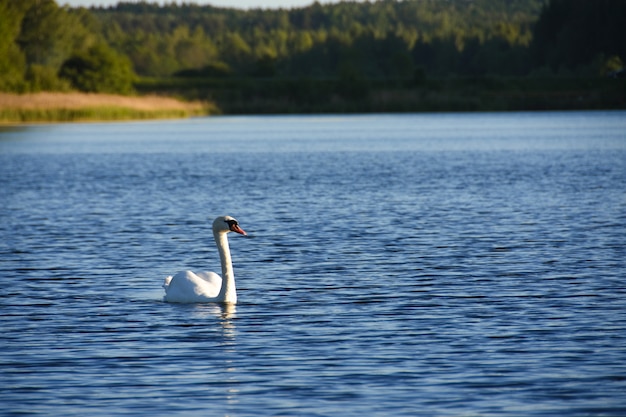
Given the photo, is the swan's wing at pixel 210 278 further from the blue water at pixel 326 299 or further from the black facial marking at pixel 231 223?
the black facial marking at pixel 231 223

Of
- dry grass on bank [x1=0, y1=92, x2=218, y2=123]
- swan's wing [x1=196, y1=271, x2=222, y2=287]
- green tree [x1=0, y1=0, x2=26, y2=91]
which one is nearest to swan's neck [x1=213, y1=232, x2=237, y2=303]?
swan's wing [x1=196, y1=271, x2=222, y2=287]

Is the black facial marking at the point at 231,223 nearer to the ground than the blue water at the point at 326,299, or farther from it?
farther from it

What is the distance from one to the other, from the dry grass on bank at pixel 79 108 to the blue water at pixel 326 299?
3741 centimetres

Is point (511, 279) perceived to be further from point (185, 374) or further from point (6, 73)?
point (6, 73)

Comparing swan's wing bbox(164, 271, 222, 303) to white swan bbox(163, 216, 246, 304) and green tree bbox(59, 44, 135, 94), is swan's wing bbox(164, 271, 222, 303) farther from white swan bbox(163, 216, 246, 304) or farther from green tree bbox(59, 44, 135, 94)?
green tree bbox(59, 44, 135, 94)

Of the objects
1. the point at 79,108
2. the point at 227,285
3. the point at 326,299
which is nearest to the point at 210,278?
the point at 227,285

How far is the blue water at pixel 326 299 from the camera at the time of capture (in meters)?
9.41

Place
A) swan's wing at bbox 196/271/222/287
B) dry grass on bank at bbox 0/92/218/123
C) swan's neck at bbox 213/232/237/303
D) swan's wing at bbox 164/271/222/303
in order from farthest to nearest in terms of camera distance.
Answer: dry grass on bank at bbox 0/92/218/123 → swan's wing at bbox 196/271/222/287 → swan's wing at bbox 164/271/222/303 → swan's neck at bbox 213/232/237/303

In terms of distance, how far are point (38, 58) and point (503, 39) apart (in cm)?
9618

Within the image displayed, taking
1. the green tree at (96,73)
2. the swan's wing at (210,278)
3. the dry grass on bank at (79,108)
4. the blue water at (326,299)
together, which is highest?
the green tree at (96,73)

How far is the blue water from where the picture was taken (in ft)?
30.9

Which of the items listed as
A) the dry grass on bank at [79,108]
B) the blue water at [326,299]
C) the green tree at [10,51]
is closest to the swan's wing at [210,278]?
the blue water at [326,299]

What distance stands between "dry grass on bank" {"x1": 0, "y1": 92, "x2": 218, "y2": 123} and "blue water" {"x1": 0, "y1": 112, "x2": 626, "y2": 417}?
37413mm

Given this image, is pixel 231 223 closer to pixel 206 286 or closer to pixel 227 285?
pixel 206 286
